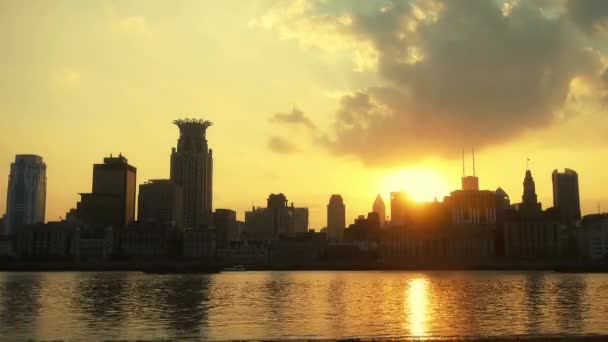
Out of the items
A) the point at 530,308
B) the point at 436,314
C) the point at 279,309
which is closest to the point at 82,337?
the point at 279,309

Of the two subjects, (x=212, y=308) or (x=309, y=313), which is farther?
(x=212, y=308)

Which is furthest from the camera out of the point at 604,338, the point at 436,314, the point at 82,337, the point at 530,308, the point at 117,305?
the point at 117,305

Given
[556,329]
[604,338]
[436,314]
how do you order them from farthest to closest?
1. [436,314]
2. [556,329]
3. [604,338]

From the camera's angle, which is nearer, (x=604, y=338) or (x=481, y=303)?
(x=604, y=338)

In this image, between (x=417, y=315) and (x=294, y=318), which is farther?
(x=417, y=315)

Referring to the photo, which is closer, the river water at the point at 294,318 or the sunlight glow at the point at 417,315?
the river water at the point at 294,318

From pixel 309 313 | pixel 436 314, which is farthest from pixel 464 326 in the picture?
pixel 309 313

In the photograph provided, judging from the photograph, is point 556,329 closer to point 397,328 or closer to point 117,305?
point 397,328

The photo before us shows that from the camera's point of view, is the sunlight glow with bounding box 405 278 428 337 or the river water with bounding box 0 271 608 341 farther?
the sunlight glow with bounding box 405 278 428 337

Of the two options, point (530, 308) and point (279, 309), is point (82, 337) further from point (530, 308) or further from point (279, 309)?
point (530, 308)

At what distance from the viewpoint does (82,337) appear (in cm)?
5588

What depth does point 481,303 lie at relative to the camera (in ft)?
307

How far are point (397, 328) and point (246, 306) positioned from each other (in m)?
33.5

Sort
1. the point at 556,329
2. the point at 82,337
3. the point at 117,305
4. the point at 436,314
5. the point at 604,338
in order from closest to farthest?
the point at 604,338, the point at 82,337, the point at 556,329, the point at 436,314, the point at 117,305
